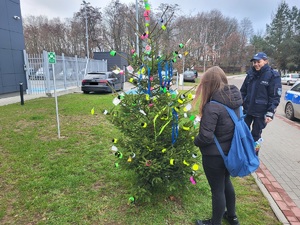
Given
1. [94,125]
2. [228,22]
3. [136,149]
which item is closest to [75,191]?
[136,149]

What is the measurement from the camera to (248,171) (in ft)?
7.42

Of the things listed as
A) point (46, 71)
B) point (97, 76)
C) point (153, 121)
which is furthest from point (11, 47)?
point (153, 121)

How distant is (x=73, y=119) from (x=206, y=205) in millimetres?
6157

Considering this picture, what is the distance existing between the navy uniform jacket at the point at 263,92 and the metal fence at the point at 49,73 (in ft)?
37.1

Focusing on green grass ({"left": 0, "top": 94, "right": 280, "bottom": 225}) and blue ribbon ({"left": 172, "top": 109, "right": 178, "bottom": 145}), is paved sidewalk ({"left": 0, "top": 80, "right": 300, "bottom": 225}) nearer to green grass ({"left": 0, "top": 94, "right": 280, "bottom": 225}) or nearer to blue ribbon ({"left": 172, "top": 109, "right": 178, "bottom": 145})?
green grass ({"left": 0, "top": 94, "right": 280, "bottom": 225})

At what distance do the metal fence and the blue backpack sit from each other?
12.4 metres

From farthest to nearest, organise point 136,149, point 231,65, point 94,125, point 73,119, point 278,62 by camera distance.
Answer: point 231,65, point 278,62, point 73,119, point 94,125, point 136,149

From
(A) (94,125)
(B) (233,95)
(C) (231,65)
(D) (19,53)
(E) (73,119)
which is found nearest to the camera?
(B) (233,95)

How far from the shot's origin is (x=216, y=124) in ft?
7.27

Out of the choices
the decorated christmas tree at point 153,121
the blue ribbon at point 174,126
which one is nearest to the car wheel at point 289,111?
the decorated christmas tree at point 153,121

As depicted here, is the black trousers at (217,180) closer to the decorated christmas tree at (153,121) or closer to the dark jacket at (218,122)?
the dark jacket at (218,122)

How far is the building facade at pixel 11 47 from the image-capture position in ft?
46.2

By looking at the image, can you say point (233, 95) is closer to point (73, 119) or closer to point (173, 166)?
point (173, 166)

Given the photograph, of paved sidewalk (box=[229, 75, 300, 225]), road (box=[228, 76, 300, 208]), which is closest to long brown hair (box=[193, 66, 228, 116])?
paved sidewalk (box=[229, 75, 300, 225])
